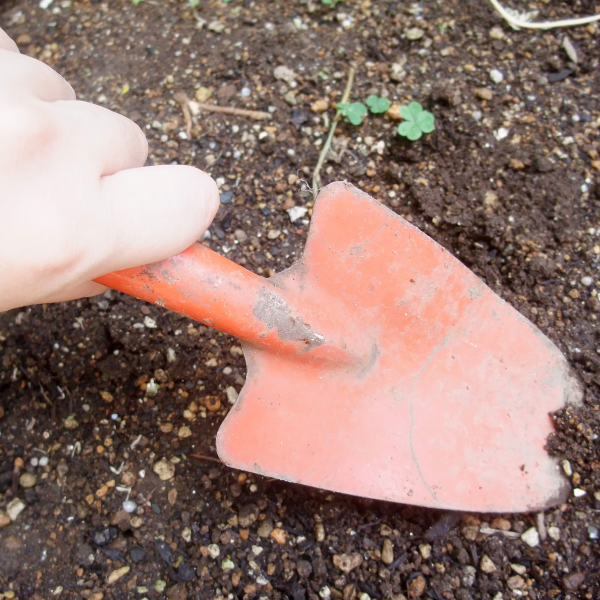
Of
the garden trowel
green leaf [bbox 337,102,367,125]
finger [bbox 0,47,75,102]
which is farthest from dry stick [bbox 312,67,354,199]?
finger [bbox 0,47,75,102]

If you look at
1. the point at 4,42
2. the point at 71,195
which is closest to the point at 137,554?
the point at 71,195

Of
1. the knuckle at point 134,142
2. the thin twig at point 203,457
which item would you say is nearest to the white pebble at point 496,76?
the knuckle at point 134,142

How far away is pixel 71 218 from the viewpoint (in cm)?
85

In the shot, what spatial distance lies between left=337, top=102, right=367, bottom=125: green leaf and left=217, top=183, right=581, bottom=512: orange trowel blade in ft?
1.90

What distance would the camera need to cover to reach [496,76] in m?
1.82

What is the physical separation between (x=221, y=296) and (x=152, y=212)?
25 cm

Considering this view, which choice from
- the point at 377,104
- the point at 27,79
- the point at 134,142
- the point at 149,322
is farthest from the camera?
the point at 377,104

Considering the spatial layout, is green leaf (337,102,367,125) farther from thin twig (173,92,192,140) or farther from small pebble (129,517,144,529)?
small pebble (129,517,144,529)

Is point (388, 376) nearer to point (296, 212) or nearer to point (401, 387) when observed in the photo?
point (401, 387)

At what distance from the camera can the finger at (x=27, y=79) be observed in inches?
35.6

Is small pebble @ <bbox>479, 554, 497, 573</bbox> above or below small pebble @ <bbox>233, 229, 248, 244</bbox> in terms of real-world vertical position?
below

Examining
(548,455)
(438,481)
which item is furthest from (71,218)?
(548,455)

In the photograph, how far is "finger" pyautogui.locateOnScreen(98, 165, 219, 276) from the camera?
926mm

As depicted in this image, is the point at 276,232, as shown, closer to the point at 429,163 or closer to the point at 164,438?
the point at 429,163
